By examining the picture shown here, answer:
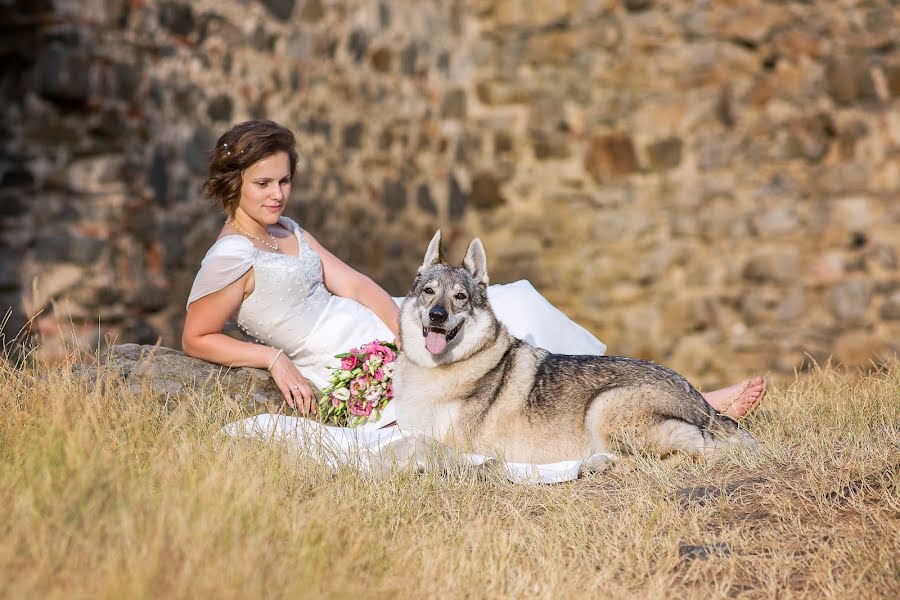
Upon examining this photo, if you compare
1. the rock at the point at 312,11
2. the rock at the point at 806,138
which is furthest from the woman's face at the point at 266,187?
the rock at the point at 806,138

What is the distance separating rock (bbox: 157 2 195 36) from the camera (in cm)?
757

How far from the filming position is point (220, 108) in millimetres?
8086

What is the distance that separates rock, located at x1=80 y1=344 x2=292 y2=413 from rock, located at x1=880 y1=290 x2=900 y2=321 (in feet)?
19.3

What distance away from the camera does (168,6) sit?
7613 mm

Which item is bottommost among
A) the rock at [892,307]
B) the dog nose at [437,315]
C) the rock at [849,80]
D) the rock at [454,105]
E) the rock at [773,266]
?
the rock at [892,307]

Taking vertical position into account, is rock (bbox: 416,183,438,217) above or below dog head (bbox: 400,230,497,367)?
below

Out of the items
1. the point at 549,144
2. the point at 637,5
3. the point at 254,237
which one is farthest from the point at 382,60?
the point at 254,237

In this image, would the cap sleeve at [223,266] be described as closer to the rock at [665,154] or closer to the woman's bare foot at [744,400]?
the woman's bare foot at [744,400]

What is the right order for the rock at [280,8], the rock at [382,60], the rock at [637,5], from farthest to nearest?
1. the rock at [637,5]
2. the rock at [382,60]
3. the rock at [280,8]

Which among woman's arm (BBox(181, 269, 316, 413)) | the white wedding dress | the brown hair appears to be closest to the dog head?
the white wedding dress

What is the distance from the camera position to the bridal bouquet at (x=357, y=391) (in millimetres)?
5527

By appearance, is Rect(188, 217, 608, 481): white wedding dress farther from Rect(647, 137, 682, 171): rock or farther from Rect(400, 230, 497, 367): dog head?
Rect(647, 137, 682, 171): rock

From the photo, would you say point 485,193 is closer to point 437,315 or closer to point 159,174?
point 159,174

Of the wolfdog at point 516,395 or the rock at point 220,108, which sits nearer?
the wolfdog at point 516,395
